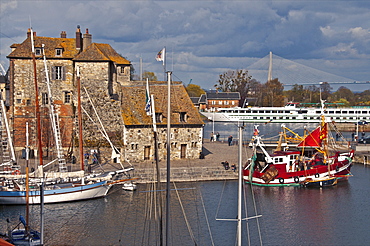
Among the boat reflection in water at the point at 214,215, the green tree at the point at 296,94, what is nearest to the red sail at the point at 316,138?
the boat reflection in water at the point at 214,215

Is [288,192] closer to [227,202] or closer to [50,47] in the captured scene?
[227,202]

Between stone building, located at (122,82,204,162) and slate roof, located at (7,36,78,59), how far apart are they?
20.7 feet

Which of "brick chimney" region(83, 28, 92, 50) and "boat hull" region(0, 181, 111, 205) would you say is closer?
"boat hull" region(0, 181, 111, 205)

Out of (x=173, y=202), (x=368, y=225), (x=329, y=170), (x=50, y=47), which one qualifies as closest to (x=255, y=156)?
(x=329, y=170)

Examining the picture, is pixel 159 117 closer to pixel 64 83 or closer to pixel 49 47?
pixel 64 83

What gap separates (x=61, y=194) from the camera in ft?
111

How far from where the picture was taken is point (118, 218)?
30469 mm

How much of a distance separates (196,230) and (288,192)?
12.7m

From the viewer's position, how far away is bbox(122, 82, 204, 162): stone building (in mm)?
43125

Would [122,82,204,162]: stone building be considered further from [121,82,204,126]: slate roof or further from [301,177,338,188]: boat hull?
[301,177,338,188]: boat hull

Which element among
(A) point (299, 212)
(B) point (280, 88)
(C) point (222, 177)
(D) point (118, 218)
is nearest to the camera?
(D) point (118, 218)

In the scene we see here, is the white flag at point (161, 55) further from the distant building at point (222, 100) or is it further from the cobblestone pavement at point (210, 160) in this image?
the distant building at point (222, 100)

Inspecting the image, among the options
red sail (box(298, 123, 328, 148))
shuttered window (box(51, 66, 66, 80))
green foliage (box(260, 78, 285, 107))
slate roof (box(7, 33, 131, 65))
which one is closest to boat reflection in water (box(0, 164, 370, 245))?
red sail (box(298, 123, 328, 148))

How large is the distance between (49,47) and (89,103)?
6.85 m
